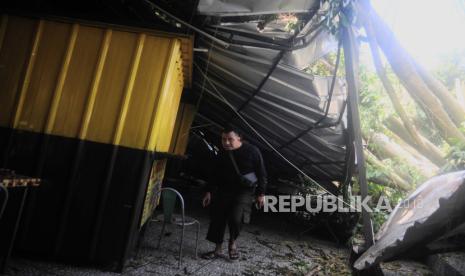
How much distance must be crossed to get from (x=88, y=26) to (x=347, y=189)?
227 inches

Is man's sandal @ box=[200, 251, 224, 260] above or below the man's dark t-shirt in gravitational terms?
below

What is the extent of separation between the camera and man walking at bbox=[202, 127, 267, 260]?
4590 mm

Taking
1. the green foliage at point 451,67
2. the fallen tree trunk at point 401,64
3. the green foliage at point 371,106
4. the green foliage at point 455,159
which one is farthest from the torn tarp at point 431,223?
the green foliage at point 451,67

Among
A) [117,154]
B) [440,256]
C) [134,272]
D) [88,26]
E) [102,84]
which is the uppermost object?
[88,26]

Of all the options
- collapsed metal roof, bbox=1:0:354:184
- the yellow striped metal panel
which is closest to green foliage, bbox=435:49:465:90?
collapsed metal roof, bbox=1:0:354:184

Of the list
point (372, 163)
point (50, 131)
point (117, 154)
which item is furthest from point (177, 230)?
point (372, 163)

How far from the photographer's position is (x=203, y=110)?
28.1ft

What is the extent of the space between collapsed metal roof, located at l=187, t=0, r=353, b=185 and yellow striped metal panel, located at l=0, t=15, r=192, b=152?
86cm

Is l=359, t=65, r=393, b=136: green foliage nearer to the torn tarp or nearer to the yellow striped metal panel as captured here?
the torn tarp

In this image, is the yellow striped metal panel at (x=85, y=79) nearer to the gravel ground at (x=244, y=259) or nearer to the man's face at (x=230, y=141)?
the man's face at (x=230, y=141)

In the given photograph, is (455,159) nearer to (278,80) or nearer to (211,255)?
(278,80)

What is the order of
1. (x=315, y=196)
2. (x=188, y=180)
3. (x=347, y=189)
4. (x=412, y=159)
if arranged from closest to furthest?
(x=412, y=159) → (x=347, y=189) → (x=315, y=196) → (x=188, y=180)

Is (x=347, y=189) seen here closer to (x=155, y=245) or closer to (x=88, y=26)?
(x=155, y=245)

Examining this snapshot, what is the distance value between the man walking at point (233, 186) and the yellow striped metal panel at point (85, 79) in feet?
4.47
